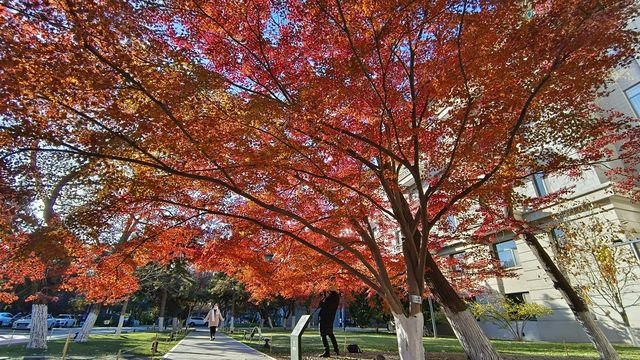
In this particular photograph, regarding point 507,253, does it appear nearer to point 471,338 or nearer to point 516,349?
point 516,349

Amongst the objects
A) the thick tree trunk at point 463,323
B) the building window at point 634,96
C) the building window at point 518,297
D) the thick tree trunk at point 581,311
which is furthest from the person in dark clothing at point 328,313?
the building window at point 634,96

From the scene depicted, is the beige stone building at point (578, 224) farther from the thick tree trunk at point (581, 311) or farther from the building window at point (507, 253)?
the thick tree trunk at point (581, 311)

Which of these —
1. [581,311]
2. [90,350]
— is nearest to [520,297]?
[581,311]

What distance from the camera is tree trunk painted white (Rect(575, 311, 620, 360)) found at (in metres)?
7.88

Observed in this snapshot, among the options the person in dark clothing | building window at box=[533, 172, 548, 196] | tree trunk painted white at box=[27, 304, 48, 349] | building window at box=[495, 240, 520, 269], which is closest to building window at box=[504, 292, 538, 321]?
building window at box=[495, 240, 520, 269]

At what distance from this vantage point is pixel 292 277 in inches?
405

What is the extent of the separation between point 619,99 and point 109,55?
1960cm

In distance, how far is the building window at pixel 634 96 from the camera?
48.5 feet

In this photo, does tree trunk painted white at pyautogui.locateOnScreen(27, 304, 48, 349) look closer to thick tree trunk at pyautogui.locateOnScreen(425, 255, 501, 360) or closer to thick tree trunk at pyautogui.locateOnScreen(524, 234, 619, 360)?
thick tree trunk at pyautogui.locateOnScreen(425, 255, 501, 360)

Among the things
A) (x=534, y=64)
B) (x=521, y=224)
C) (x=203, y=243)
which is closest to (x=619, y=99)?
(x=521, y=224)

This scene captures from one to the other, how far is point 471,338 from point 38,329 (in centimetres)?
1428

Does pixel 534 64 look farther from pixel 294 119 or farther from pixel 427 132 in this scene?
pixel 294 119

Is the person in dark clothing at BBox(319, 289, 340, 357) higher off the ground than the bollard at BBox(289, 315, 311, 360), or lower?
higher

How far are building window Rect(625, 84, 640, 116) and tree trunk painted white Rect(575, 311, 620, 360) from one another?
11346 millimetres
